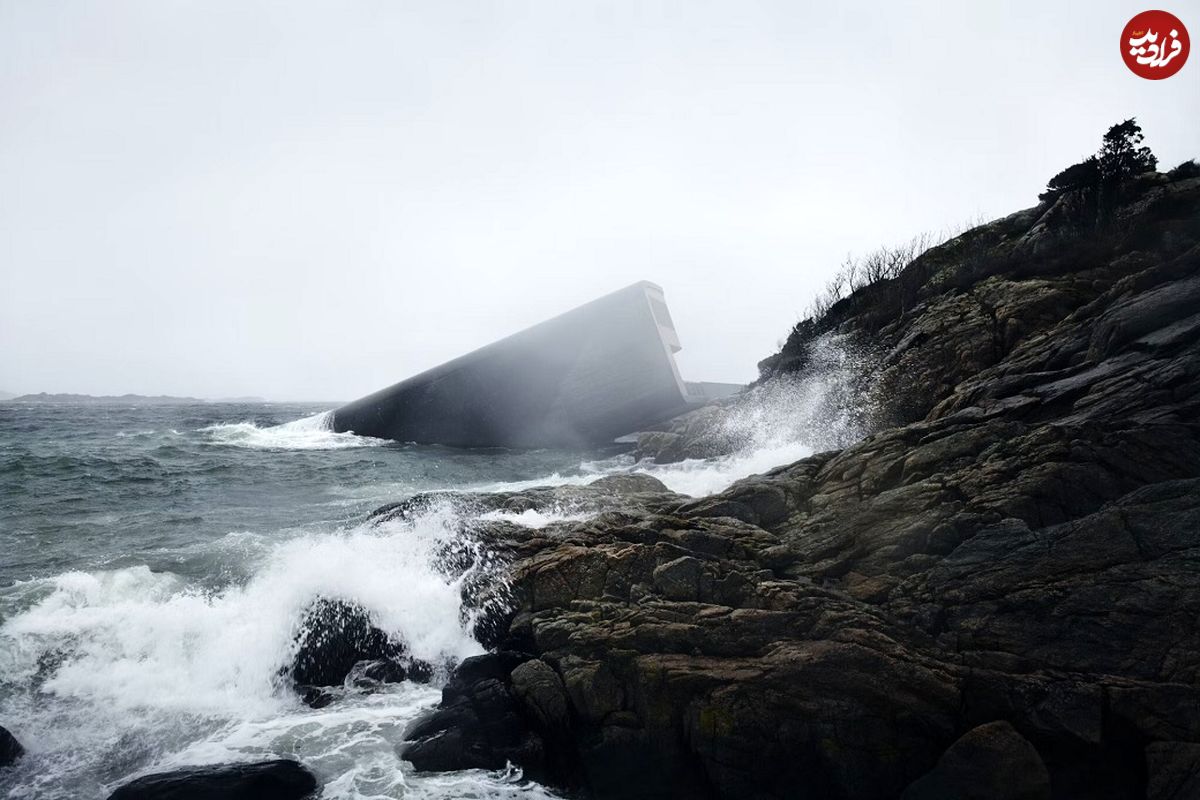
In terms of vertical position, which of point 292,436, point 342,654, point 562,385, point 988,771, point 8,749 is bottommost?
point 988,771

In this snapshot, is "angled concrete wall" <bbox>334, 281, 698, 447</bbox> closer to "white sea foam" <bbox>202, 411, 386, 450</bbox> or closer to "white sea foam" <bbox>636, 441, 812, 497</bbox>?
"white sea foam" <bbox>202, 411, 386, 450</bbox>

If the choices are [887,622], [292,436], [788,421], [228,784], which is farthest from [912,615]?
[292,436]

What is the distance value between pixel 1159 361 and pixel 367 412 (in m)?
39.5

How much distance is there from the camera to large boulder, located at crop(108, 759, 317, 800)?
6.51 meters

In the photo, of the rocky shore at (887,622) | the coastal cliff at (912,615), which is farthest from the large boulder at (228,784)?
the coastal cliff at (912,615)

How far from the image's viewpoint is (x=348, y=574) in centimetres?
1118

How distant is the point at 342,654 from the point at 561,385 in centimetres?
2302

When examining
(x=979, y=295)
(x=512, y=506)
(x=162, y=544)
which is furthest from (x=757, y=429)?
(x=162, y=544)

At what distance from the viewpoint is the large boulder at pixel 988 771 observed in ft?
18.1

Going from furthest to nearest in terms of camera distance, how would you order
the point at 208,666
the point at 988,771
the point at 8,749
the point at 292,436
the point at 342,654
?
the point at 292,436 < the point at 342,654 < the point at 208,666 < the point at 8,749 < the point at 988,771

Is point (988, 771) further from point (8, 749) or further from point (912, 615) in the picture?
point (8, 749)

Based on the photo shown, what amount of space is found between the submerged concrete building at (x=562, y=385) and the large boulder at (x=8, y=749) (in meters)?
25.1

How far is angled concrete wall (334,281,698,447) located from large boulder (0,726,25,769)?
2514 centimetres

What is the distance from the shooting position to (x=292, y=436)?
39.8 meters
